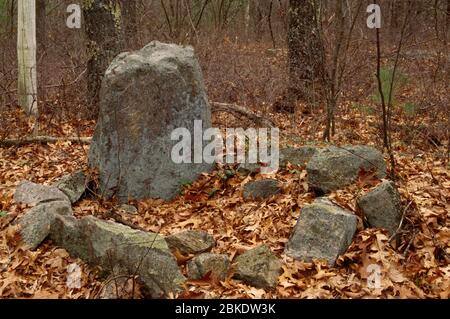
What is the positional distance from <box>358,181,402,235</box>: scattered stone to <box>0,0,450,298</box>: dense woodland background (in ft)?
0.54

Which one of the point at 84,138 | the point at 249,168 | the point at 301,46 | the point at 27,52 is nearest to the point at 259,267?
the point at 249,168

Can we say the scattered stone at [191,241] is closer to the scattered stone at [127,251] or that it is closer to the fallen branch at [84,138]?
the scattered stone at [127,251]

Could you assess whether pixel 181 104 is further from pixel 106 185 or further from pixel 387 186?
pixel 387 186

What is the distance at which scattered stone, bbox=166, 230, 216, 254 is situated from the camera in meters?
4.65

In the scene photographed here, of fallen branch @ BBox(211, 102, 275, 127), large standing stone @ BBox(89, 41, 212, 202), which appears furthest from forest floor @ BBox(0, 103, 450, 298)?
fallen branch @ BBox(211, 102, 275, 127)

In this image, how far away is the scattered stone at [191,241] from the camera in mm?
4652

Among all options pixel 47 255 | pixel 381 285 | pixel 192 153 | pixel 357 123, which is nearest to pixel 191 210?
pixel 192 153

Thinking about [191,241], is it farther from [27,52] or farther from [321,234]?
[27,52]

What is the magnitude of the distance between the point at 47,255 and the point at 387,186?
3.37 m

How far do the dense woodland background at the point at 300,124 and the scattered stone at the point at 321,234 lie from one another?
5.4 inches

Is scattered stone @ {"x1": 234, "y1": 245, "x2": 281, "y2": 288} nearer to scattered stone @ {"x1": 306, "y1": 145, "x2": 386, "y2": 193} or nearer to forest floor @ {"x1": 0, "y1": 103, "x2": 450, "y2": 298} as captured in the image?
forest floor @ {"x1": 0, "y1": 103, "x2": 450, "y2": 298}

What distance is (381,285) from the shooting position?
406cm

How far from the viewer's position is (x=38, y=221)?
5.12m

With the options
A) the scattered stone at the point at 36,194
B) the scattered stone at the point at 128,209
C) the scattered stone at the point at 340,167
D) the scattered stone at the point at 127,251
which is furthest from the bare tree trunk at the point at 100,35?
the scattered stone at the point at 340,167
